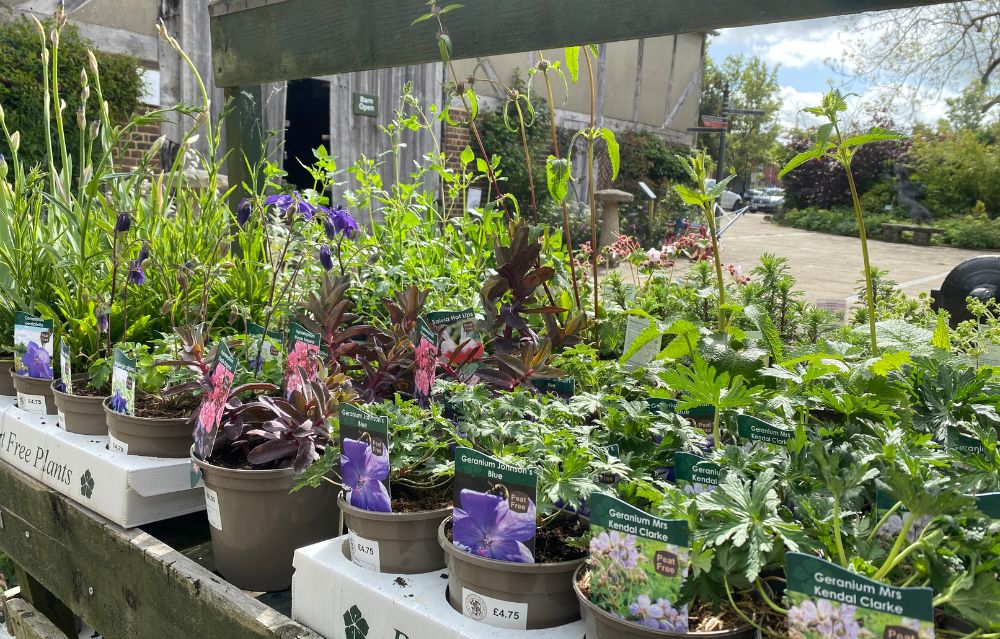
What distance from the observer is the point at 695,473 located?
951 mm

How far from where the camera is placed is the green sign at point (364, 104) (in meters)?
7.80

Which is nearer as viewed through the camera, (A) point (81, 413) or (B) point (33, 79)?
(A) point (81, 413)

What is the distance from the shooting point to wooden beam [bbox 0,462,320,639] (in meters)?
1.23

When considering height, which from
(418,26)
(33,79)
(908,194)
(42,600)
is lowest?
(42,600)

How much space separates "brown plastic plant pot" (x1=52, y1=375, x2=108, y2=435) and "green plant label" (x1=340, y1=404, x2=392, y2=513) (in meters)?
0.85

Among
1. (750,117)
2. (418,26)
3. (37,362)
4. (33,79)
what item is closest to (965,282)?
(418,26)

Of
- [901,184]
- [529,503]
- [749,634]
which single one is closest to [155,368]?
[529,503]

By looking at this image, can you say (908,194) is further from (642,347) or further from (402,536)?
(402,536)

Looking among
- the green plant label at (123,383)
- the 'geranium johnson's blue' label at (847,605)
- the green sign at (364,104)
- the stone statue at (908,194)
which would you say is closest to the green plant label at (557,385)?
the 'geranium johnson's blue' label at (847,605)

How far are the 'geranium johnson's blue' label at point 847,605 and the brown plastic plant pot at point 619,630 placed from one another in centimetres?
10

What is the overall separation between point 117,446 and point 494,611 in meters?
1.03

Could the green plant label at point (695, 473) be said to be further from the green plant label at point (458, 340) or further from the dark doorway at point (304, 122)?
the dark doorway at point (304, 122)

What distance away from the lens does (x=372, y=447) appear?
1093 millimetres

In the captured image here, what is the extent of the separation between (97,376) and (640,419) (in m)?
1.27
